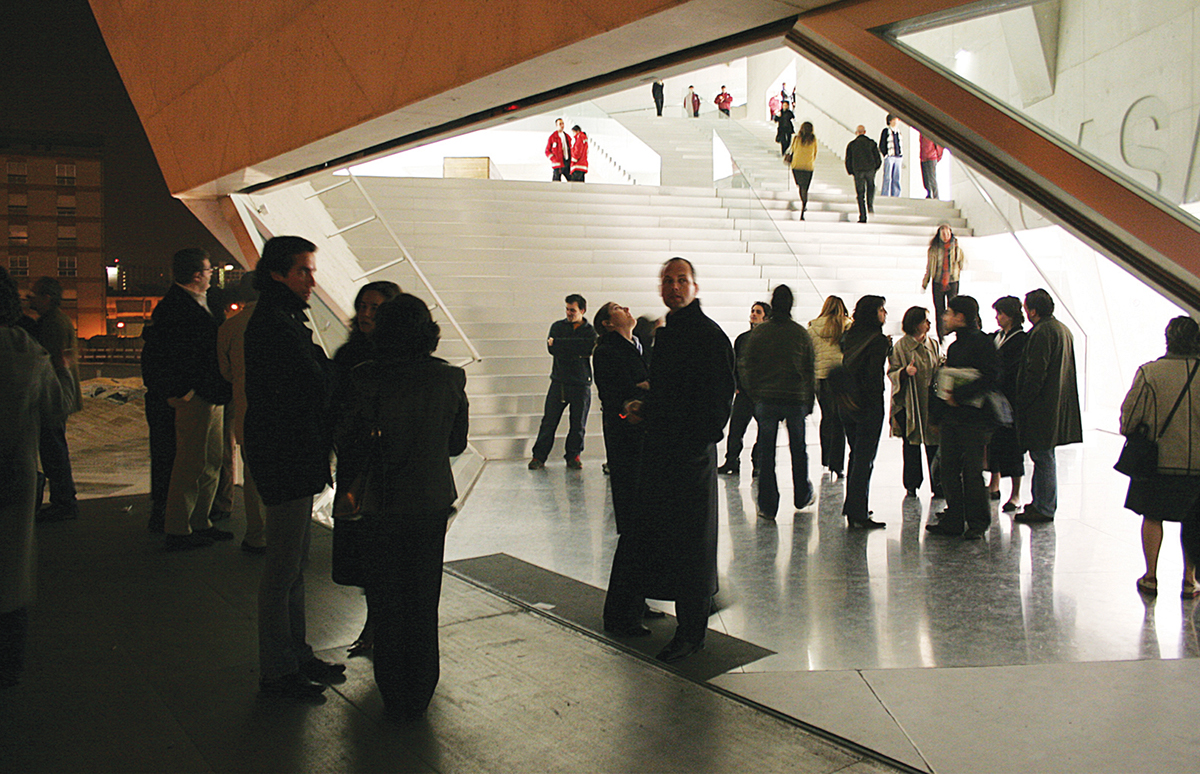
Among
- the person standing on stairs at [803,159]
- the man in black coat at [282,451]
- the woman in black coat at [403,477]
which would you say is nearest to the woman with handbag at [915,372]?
the woman in black coat at [403,477]

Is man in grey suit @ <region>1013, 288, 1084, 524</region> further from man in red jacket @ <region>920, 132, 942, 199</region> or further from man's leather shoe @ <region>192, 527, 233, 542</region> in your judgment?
man's leather shoe @ <region>192, 527, 233, 542</region>

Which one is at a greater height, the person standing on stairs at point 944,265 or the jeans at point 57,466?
the person standing on stairs at point 944,265

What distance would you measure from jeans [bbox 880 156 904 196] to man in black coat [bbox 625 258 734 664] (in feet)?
32.6

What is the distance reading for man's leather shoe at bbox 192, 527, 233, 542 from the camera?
567 cm

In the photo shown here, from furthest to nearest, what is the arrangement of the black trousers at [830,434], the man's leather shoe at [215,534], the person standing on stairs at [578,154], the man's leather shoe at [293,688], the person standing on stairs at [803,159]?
the person standing on stairs at [578,154], the person standing on stairs at [803,159], the black trousers at [830,434], the man's leather shoe at [215,534], the man's leather shoe at [293,688]

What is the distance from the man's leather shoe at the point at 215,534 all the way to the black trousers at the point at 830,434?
16.6 feet

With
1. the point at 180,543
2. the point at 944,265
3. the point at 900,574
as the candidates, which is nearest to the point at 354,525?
the point at 180,543

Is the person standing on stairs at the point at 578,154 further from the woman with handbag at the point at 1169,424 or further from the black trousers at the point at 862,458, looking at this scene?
the woman with handbag at the point at 1169,424

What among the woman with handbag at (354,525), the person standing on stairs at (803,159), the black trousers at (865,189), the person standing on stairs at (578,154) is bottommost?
the woman with handbag at (354,525)

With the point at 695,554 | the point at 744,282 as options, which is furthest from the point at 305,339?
the point at 744,282

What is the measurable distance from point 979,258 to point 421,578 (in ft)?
17.7

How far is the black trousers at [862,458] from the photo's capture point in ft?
20.2

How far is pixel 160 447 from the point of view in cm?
600

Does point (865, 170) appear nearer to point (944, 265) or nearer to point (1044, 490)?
point (944, 265)
